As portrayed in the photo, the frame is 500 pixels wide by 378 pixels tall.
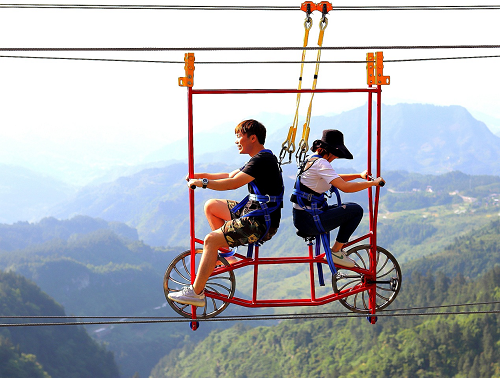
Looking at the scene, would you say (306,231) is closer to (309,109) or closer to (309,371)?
(309,109)

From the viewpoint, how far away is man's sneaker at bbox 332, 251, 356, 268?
328 inches

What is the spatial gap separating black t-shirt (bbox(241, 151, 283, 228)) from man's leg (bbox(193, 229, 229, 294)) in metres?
0.62

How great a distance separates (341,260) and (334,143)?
74.3 inches

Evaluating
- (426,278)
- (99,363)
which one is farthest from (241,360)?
(426,278)

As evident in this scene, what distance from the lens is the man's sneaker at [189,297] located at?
785 centimetres

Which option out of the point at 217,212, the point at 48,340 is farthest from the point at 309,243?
the point at 48,340

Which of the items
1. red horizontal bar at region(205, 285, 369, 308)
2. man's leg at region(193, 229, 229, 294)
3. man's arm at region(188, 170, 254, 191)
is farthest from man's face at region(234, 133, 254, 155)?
red horizontal bar at region(205, 285, 369, 308)

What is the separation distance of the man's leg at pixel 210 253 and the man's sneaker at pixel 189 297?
19 cm

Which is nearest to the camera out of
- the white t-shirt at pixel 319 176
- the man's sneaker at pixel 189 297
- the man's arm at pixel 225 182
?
the man's arm at pixel 225 182

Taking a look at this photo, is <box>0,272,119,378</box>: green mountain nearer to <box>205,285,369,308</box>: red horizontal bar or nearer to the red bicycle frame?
<box>205,285,369,308</box>: red horizontal bar

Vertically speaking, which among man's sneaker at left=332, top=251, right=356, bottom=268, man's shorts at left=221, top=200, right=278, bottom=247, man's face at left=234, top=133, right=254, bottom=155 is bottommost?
man's sneaker at left=332, top=251, right=356, bottom=268

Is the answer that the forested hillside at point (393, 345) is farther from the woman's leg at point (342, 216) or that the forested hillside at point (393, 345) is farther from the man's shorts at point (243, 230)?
the man's shorts at point (243, 230)

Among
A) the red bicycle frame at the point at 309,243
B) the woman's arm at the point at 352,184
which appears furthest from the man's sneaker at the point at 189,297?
the woman's arm at the point at 352,184

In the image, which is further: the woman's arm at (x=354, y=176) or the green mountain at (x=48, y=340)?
the green mountain at (x=48, y=340)
